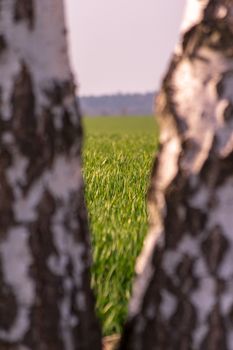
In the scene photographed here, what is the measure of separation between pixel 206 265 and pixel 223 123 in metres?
0.46

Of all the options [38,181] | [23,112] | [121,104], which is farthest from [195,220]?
[121,104]

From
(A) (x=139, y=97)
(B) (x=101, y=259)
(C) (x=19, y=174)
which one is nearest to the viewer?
(C) (x=19, y=174)

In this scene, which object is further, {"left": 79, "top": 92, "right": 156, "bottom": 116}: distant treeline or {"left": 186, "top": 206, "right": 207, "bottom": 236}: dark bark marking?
{"left": 79, "top": 92, "right": 156, "bottom": 116}: distant treeline

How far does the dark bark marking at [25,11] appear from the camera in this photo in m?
2.64

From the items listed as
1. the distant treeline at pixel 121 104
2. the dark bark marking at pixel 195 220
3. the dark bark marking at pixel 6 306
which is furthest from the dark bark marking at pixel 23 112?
the distant treeline at pixel 121 104

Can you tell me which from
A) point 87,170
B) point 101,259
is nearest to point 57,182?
point 101,259

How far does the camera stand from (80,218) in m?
2.78

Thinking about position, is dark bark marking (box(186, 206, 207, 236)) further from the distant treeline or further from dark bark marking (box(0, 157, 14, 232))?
the distant treeline

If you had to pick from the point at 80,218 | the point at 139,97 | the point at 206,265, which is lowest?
the point at 139,97

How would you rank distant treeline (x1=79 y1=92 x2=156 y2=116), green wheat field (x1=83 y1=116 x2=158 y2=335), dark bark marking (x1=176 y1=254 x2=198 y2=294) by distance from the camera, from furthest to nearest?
distant treeline (x1=79 y1=92 x2=156 y2=116), green wheat field (x1=83 y1=116 x2=158 y2=335), dark bark marking (x1=176 y1=254 x2=198 y2=294)

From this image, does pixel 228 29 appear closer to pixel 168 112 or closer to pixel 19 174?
pixel 168 112

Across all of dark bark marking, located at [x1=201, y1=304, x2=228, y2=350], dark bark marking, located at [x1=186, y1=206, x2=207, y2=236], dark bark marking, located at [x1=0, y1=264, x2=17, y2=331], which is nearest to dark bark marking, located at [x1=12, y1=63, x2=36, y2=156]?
dark bark marking, located at [x1=0, y1=264, x2=17, y2=331]

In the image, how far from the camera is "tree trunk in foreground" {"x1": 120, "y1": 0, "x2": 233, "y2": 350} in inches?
108

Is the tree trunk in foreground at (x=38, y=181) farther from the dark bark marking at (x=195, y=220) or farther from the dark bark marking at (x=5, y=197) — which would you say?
the dark bark marking at (x=195, y=220)
